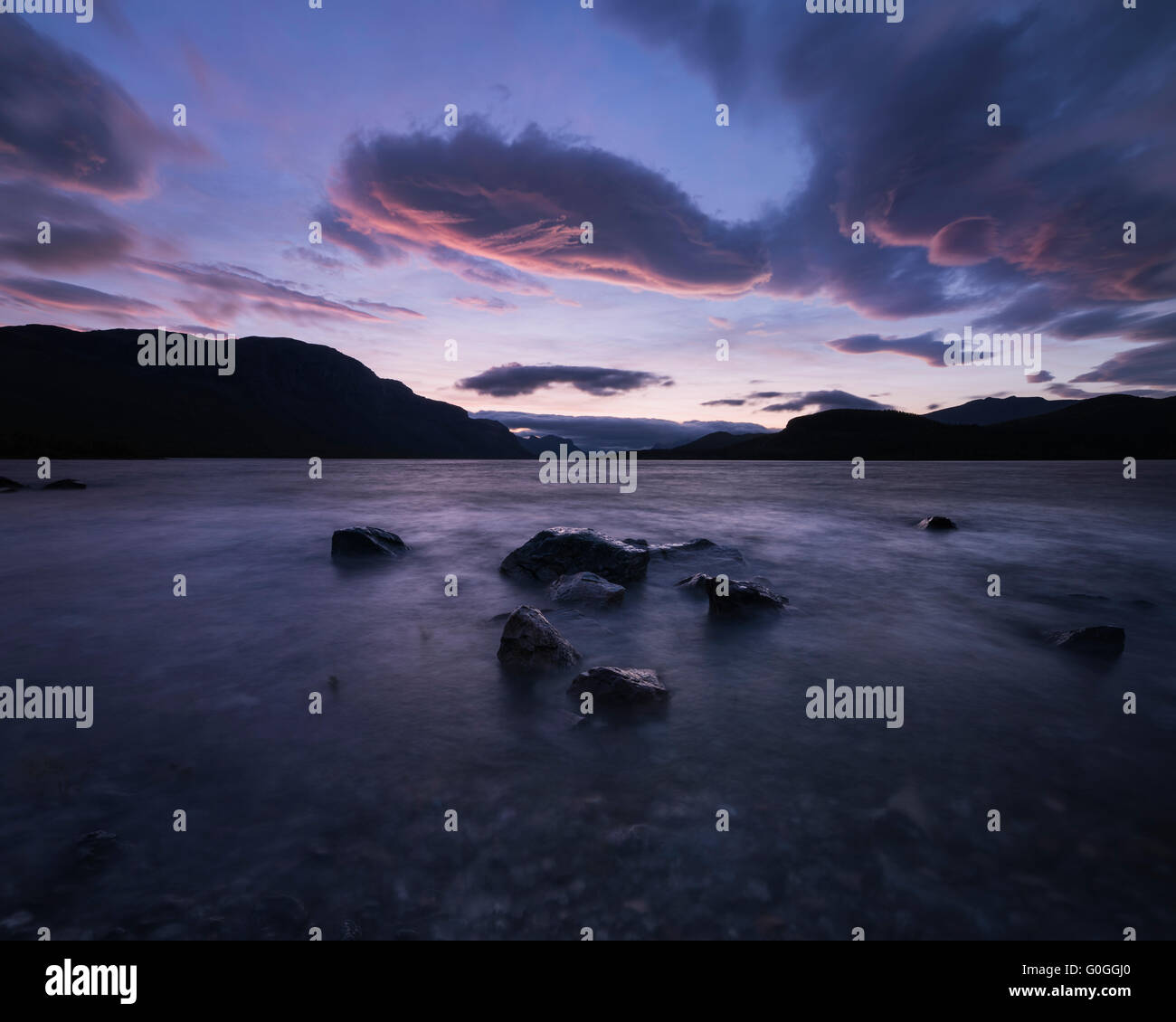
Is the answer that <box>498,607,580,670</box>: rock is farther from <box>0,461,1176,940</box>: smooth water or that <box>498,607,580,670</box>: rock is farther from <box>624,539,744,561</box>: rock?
<box>624,539,744,561</box>: rock

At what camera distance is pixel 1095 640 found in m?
7.20

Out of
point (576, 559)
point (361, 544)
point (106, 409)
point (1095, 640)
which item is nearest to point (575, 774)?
point (576, 559)

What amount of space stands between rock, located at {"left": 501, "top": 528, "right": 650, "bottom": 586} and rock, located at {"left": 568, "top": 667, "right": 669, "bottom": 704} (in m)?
4.98

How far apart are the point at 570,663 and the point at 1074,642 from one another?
7219 millimetres

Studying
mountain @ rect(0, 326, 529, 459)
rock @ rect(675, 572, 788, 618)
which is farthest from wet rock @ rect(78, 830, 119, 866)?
mountain @ rect(0, 326, 529, 459)

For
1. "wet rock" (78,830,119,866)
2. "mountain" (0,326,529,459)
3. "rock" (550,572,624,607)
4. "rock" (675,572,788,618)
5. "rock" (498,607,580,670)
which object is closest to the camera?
"wet rock" (78,830,119,866)

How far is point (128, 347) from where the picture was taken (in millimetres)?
193375

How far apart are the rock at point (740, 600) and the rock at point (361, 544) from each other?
9193 millimetres

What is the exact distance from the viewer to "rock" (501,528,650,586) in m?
11.0

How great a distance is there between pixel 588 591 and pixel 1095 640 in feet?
24.7

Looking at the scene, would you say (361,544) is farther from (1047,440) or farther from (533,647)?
(1047,440)

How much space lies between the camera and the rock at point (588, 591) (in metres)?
9.16
